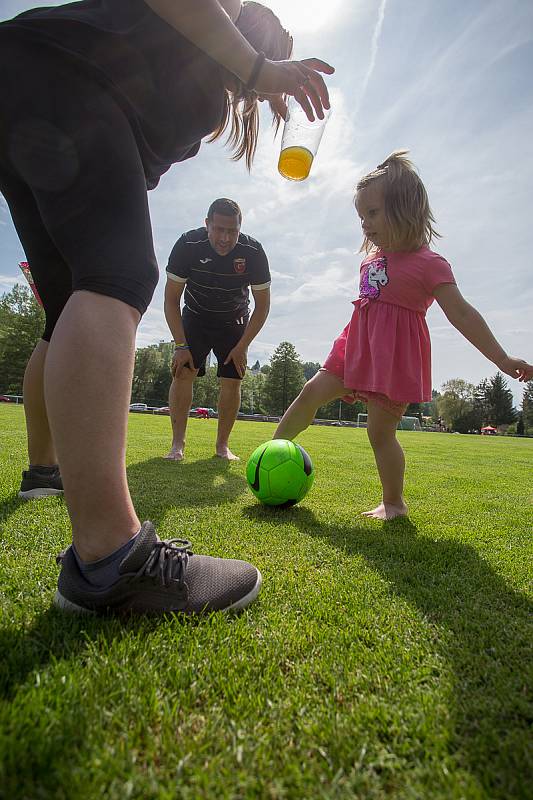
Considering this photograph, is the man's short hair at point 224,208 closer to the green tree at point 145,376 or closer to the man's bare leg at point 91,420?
the man's bare leg at point 91,420

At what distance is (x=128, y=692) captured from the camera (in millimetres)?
942

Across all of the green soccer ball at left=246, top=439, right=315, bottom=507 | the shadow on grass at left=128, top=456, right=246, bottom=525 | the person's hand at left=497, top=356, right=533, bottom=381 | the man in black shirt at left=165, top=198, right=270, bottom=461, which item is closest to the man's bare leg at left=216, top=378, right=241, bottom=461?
the man in black shirt at left=165, top=198, right=270, bottom=461

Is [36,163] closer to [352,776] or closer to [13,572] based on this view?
[13,572]

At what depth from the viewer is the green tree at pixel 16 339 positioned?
43219mm

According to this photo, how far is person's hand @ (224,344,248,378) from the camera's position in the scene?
222 inches

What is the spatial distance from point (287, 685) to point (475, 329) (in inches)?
92.7

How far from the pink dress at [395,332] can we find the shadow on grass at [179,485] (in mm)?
1247

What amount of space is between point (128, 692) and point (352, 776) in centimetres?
48

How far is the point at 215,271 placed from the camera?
5422 millimetres

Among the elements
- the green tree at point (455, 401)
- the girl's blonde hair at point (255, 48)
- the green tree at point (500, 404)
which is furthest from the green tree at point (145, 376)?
the girl's blonde hair at point (255, 48)

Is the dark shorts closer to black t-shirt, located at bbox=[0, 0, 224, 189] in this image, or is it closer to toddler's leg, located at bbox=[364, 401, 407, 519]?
black t-shirt, located at bbox=[0, 0, 224, 189]

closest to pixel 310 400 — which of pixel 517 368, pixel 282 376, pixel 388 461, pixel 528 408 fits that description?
pixel 388 461

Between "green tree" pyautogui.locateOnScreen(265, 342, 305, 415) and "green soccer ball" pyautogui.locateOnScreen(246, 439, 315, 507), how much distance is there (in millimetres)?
53500

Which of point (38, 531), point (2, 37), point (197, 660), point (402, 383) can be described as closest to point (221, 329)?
point (402, 383)
